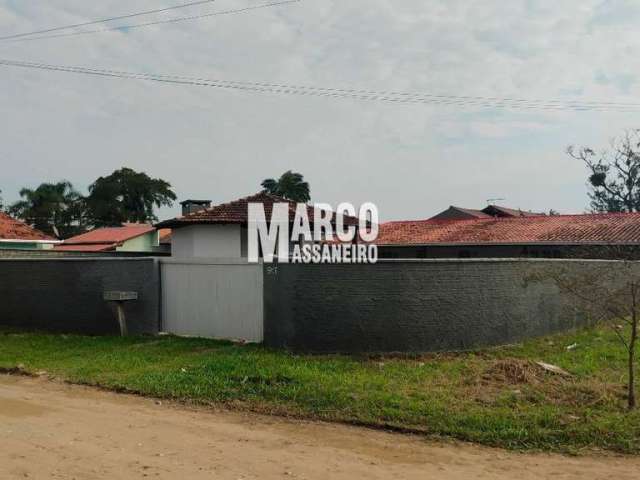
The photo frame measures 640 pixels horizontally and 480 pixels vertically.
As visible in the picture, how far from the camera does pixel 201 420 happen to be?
22.3 feet

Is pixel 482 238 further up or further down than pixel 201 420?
further up

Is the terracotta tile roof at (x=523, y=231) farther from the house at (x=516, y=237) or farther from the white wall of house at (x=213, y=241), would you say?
the white wall of house at (x=213, y=241)

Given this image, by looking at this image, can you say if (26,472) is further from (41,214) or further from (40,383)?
(41,214)

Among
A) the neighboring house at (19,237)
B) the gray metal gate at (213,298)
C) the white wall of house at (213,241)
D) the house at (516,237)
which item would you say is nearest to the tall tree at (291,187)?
the house at (516,237)

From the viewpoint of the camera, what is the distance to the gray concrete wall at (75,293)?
1250 centimetres

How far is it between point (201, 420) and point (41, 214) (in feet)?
182

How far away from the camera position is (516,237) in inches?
1112

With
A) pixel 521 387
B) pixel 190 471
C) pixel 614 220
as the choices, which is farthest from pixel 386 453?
pixel 614 220

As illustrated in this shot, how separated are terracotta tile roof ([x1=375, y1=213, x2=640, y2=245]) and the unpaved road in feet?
74.3

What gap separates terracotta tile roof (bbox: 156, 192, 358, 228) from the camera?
1803 centimetres

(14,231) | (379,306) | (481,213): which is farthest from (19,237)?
(481,213)

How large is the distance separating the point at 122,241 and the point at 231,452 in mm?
33762

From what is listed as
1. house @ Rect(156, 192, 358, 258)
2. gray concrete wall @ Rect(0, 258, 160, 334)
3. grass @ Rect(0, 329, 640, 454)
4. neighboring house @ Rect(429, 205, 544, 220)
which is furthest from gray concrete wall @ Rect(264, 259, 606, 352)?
neighboring house @ Rect(429, 205, 544, 220)

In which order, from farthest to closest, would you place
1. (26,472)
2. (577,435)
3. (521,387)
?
1. (521,387)
2. (577,435)
3. (26,472)
